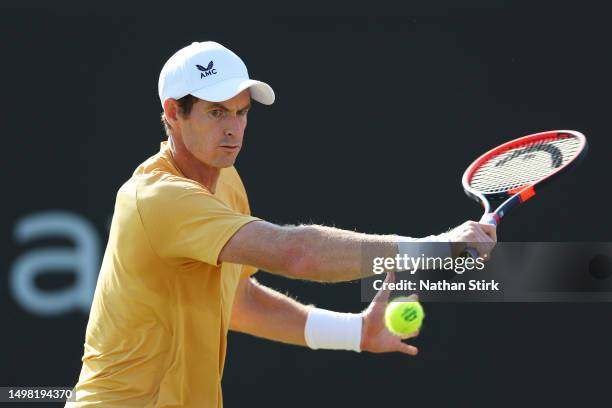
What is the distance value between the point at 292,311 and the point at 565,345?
1621 millimetres

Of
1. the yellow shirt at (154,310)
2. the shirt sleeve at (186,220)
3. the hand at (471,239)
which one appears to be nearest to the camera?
the hand at (471,239)

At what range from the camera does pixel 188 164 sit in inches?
139

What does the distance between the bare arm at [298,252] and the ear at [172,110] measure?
1.89ft

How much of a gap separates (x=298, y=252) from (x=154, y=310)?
50cm

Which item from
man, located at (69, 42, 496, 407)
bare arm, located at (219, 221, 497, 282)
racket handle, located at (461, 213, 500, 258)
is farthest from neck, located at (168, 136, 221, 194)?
racket handle, located at (461, 213, 500, 258)

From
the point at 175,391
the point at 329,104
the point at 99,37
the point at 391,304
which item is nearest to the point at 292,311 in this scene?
the point at 391,304

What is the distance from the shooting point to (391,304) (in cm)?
374

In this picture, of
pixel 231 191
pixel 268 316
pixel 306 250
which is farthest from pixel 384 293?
pixel 306 250

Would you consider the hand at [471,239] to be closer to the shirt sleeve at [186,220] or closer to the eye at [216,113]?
the shirt sleeve at [186,220]

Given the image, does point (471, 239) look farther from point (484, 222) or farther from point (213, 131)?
point (213, 131)

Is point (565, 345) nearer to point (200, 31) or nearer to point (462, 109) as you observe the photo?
point (462, 109)

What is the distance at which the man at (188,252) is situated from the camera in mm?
3109

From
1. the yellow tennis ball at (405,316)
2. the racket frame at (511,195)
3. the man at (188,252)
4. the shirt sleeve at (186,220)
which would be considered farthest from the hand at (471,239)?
the yellow tennis ball at (405,316)

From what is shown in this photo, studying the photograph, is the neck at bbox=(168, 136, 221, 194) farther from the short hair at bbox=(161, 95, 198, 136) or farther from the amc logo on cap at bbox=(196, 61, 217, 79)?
the amc logo on cap at bbox=(196, 61, 217, 79)
